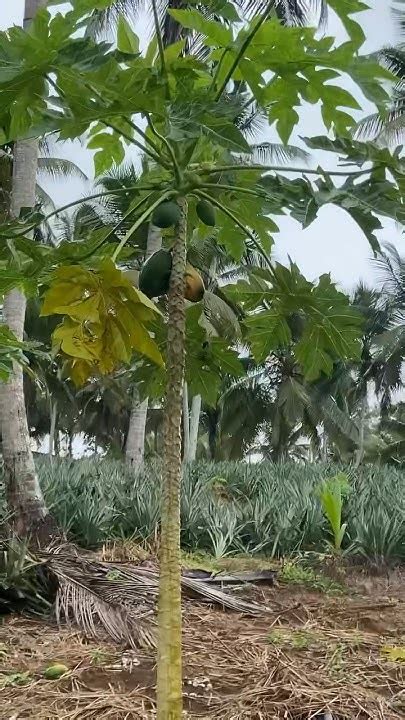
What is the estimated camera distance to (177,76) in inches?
57.9

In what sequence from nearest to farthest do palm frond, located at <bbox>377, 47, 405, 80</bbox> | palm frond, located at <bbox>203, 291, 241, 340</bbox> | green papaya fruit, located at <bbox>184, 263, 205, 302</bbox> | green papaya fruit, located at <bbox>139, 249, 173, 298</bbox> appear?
1. green papaya fruit, located at <bbox>139, 249, 173, 298</bbox>
2. green papaya fruit, located at <bbox>184, 263, 205, 302</bbox>
3. palm frond, located at <bbox>203, 291, 241, 340</bbox>
4. palm frond, located at <bbox>377, 47, 405, 80</bbox>

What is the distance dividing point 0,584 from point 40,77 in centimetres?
314

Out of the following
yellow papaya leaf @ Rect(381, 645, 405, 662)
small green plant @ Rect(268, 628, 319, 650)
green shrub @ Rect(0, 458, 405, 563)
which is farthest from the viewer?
green shrub @ Rect(0, 458, 405, 563)

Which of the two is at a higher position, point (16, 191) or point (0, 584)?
point (16, 191)

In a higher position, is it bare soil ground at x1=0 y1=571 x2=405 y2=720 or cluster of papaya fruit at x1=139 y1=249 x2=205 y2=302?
cluster of papaya fruit at x1=139 y1=249 x2=205 y2=302

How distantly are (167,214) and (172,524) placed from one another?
27.1 inches

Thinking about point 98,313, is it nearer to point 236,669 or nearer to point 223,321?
point 236,669

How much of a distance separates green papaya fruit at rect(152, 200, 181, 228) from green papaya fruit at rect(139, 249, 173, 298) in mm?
113

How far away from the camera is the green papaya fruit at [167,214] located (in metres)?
1.58

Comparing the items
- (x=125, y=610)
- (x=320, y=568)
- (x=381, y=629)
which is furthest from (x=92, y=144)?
(x=320, y=568)

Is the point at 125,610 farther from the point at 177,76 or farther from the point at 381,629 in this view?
the point at 177,76

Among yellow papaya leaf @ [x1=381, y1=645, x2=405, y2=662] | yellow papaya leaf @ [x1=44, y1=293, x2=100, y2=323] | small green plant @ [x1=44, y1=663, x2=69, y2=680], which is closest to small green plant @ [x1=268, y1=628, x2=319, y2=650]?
yellow papaya leaf @ [x1=381, y1=645, x2=405, y2=662]

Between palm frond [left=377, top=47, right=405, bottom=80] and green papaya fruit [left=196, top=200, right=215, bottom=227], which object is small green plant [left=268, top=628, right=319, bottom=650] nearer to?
green papaya fruit [left=196, top=200, right=215, bottom=227]

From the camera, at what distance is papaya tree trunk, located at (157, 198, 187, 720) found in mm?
1486
